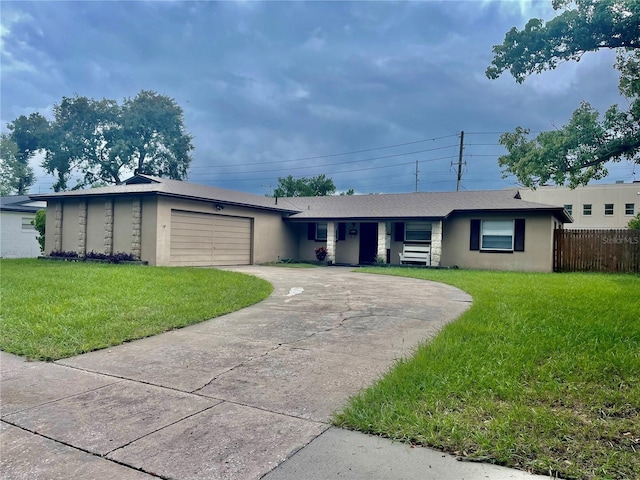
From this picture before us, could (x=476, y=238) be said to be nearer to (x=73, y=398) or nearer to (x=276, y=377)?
(x=276, y=377)

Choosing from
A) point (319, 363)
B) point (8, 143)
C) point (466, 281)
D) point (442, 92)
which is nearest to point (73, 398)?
point (319, 363)

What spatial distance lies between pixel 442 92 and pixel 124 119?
98.0 ft

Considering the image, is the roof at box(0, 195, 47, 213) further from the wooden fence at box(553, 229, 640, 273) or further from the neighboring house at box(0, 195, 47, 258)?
the wooden fence at box(553, 229, 640, 273)

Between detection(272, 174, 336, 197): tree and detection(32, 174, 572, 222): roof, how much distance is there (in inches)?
762

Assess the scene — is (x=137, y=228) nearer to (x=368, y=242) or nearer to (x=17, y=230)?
(x=368, y=242)

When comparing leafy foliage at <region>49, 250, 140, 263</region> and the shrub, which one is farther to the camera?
the shrub

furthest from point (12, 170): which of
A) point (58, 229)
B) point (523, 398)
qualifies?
point (523, 398)

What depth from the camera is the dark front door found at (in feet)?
67.6

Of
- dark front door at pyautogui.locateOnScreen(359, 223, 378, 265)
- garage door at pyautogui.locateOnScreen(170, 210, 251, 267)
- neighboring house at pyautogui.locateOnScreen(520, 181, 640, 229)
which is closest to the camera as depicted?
garage door at pyautogui.locateOnScreen(170, 210, 251, 267)

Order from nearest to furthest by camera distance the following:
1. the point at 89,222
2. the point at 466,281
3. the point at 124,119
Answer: the point at 466,281 → the point at 89,222 → the point at 124,119

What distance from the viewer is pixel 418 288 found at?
33.9 ft

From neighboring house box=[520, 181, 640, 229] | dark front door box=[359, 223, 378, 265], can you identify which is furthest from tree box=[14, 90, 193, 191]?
neighboring house box=[520, 181, 640, 229]

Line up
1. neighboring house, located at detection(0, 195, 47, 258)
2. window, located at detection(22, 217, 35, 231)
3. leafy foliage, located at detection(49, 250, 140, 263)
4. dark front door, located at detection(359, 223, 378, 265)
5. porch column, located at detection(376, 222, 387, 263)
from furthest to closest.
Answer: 1. window, located at detection(22, 217, 35, 231)
2. neighboring house, located at detection(0, 195, 47, 258)
3. dark front door, located at detection(359, 223, 378, 265)
4. porch column, located at detection(376, 222, 387, 263)
5. leafy foliage, located at detection(49, 250, 140, 263)

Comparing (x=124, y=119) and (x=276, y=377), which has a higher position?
(x=124, y=119)
